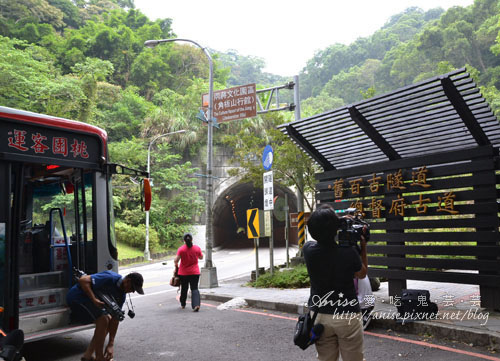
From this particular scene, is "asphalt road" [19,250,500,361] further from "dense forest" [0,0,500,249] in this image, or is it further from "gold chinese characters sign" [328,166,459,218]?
"dense forest" [0,0,500,249]

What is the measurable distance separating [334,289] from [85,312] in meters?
3.60

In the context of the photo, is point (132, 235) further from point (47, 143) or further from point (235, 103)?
point (47, 143)

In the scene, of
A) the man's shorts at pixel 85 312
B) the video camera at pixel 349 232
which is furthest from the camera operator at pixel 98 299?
the video camera at pixel 349 232

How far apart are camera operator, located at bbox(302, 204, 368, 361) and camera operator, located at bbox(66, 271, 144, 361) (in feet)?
7.45

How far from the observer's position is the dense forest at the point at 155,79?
24.7 m

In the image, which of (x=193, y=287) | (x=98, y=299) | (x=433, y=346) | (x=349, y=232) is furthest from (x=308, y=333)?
(x=193, y=287)

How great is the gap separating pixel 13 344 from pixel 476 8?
47511mm

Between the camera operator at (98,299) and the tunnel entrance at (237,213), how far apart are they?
25512mm

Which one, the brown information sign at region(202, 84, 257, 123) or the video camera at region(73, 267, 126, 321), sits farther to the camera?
the brown information sign at region(202, 84, 257, 123)

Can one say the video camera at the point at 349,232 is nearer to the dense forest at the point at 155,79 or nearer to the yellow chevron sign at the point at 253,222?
the yellow chevron sign at the point at 253,222

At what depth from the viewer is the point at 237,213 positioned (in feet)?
134

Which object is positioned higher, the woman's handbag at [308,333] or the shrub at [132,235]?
the woman's handbag at [308,333]

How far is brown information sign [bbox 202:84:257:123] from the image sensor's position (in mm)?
13773

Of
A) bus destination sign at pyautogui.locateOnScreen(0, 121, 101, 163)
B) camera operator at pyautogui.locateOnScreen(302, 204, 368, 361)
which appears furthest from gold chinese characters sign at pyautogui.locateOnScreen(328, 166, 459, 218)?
bus destination sign at pyautogui.locateOnScreen(0, 121, 101, 163)
